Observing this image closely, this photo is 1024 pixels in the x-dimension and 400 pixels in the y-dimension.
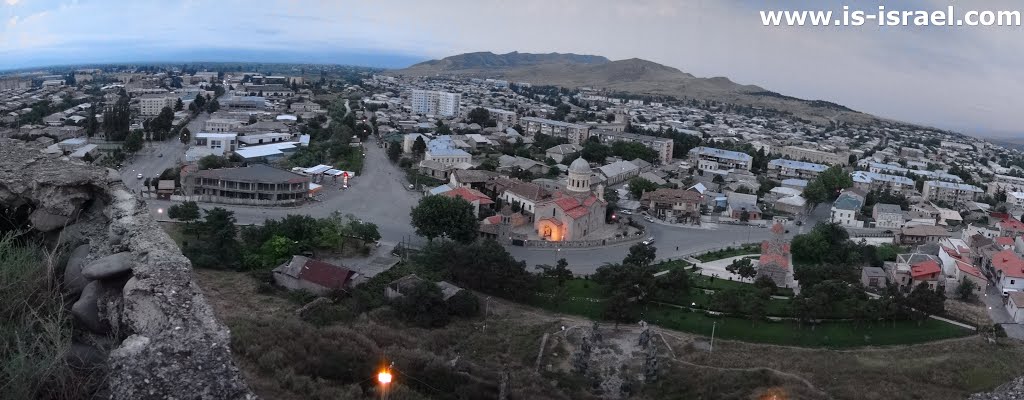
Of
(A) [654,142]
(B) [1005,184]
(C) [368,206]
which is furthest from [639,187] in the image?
(B) [1005,184]

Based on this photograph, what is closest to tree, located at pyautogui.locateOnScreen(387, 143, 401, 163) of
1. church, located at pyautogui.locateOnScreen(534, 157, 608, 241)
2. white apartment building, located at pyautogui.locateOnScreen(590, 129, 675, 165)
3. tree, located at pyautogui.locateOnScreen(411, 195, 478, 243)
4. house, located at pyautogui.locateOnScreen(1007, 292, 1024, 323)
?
church, located at pyautogui.locateOnScreen(534, 157, 608, 241)

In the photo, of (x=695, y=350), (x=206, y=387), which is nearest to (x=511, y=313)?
(x=695, y=350)

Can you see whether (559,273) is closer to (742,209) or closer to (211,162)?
(742,209)

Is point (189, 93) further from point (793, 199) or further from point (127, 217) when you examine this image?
point (127, 217)

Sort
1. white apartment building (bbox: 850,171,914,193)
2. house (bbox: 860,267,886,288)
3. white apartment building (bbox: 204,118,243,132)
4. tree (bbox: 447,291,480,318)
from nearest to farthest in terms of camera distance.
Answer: tree (bbox: 447,291,480,318) < house (bbox: 860,267,886,288) < white apartment building (bbox: 850,171,914,193) < white apartment building (bbox: 204,118,243,132)

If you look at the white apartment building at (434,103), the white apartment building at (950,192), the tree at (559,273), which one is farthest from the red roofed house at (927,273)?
the white apartment building at (434,103)

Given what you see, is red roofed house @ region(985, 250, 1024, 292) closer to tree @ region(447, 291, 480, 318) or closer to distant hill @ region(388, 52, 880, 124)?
tree @ region(447, 291, 480, 318)
